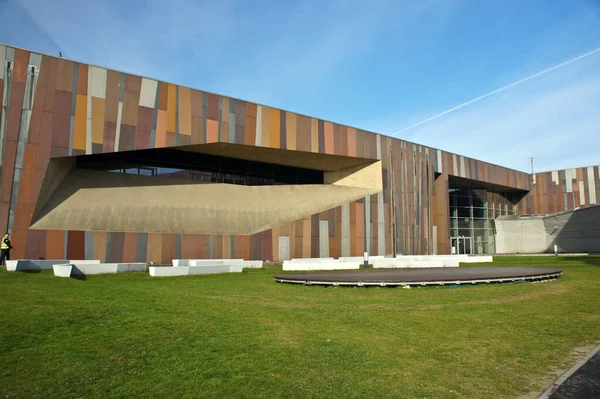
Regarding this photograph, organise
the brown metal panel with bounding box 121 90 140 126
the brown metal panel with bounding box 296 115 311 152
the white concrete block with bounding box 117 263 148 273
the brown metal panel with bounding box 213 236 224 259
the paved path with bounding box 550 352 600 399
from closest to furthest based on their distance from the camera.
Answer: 1. the paved path with bounding box 550 352 600 399
2. the white concrete block with bounding box 117 263 148 273
3. the brown metal panel with bounding box 121 90 140 126
4. the brown metal panel with bounding box 213 236 224 259
5. the brown metal panel with bounding box 296 115 311 152

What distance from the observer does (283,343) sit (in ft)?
21.9

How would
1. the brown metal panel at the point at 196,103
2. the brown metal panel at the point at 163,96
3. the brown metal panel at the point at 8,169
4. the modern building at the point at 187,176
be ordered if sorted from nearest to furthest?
the brown metal panel at the point at 8,169 → the modern building at the point at 187,176 → the brown metal panel at the point at 163,96 → the brown metal panel at the point at 196,103

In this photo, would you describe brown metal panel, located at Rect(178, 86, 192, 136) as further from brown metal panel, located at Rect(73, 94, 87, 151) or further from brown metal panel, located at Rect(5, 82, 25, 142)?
brown metal panel, located at Rect(5, 82, 25, 142)

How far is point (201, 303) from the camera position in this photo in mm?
10148

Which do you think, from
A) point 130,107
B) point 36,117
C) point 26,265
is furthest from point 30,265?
point 130,107

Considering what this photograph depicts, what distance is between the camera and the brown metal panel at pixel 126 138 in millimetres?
23125

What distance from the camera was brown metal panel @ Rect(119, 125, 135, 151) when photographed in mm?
23125

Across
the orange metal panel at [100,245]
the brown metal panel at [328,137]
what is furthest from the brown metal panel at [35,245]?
the brown metal panel at [328,137]

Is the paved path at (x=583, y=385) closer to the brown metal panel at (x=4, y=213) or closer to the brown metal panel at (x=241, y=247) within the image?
the brown metal panel at (x=241, y=247)

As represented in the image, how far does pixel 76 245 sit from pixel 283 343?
1856 centimetres

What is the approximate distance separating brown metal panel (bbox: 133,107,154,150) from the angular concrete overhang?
10.2 ft

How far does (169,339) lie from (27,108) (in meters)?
19.5

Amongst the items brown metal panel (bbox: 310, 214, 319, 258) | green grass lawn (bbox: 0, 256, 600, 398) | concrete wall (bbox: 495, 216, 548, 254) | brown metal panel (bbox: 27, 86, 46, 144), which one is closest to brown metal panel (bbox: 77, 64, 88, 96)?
brown metal panel (bbox: 27, 86, 46, 144)

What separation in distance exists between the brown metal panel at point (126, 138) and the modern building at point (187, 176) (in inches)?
4.3
